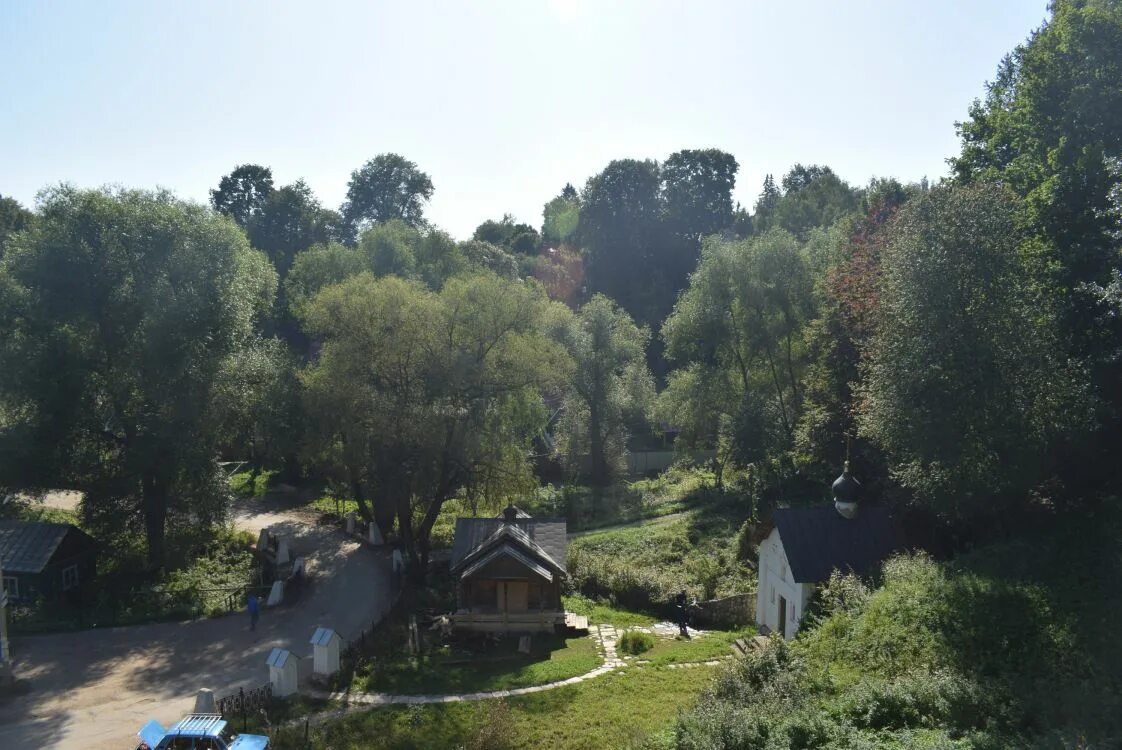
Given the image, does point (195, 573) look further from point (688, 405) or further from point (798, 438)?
point (688, 405)

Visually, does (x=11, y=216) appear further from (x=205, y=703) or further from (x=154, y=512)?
(x=205, y=703)

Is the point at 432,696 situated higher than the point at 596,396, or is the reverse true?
the point at 596,396

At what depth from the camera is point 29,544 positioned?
87.4ft

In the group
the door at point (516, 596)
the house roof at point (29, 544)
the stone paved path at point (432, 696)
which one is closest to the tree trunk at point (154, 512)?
the house roof at point (29, 544)

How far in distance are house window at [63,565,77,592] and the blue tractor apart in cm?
1453

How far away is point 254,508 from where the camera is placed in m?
40.4

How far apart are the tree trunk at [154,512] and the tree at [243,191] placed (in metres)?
47.0

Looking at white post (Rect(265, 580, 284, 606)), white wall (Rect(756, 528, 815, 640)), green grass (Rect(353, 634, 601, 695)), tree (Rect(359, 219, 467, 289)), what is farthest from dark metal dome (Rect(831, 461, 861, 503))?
tree (Rect(359, 219, 467, 289))

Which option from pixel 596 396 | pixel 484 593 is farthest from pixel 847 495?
pixel 596 396

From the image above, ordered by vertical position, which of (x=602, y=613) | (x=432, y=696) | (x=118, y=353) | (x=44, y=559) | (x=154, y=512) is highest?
(x=118, y=353)

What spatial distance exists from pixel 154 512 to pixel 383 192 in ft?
162

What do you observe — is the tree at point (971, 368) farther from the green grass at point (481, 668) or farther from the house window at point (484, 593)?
the house window at point (484, 593)

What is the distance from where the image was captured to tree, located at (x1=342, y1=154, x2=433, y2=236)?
73.8 meters

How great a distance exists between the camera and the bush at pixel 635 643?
2244 centimetres
